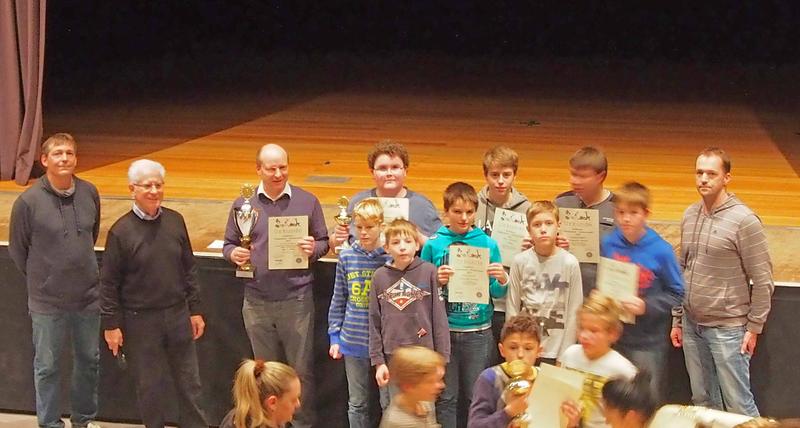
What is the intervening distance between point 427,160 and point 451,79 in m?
4.52

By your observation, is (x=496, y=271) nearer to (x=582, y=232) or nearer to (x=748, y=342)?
(x=582, y=232)

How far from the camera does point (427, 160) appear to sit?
863 cm

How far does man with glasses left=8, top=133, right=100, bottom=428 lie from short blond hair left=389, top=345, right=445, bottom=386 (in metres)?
2.39

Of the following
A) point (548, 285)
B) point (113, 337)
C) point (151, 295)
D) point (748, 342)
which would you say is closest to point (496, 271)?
point (548, 285)

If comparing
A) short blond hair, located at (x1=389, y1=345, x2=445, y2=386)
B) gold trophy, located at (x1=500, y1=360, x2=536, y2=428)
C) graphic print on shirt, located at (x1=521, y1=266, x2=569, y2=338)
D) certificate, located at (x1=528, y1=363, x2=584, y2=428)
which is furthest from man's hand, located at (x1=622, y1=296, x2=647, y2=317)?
short blond hair, located at (x1=389, y1=345, x2=445, y2=386)

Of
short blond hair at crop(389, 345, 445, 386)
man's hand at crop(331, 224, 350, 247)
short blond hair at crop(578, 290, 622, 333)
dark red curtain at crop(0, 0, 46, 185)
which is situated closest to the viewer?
short blond hair at crop(389, 345, 445, 386)

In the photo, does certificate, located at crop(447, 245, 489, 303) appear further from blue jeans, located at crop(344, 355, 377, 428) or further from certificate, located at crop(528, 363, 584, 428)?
certificate, located at crop(528, 363, 584, 428)

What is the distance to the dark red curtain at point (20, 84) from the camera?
24.4 ft

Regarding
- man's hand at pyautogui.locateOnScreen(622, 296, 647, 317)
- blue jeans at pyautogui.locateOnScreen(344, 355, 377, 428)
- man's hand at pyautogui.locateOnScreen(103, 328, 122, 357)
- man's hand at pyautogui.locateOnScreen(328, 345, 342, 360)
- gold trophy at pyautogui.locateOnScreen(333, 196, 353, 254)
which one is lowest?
blue jeans at pyautogui.locateOnScreen(344, 355, 377, 428)

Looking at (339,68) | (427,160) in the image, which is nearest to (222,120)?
(427,160)

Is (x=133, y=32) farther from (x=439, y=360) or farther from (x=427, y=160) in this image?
(x=439, y=360)

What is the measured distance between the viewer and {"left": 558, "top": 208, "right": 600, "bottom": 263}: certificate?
5.36 metres

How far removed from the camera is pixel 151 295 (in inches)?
223

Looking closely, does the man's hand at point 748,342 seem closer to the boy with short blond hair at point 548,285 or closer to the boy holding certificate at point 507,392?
the boy with short blond hair at point 548,285
